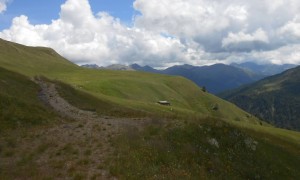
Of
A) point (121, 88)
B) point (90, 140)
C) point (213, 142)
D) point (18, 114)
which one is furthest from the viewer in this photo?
point (121, 88)

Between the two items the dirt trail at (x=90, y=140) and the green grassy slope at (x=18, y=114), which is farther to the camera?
the green grassy slope at (x=18, y=114)

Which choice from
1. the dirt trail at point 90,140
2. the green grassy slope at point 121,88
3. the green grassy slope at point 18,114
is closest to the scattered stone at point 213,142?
the dirt trail at point 90,140

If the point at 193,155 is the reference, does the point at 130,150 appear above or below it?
above

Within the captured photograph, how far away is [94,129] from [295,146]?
60.4m

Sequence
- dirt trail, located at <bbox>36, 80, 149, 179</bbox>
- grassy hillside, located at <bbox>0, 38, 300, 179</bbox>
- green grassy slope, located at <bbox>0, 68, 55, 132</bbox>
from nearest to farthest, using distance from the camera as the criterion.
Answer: grassy hillside, located at <bbox>0, 38, 300, 179</bbox>, dirt trail, located at <bbox>36, 80, 149, 179</bbox>, green grassy slope, located at <bbox>0, 68, 55, 132</bbox>

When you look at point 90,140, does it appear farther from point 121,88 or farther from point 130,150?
point 121,88

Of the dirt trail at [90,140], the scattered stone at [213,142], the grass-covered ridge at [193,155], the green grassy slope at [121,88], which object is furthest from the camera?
the green grassy slope at [121,88]

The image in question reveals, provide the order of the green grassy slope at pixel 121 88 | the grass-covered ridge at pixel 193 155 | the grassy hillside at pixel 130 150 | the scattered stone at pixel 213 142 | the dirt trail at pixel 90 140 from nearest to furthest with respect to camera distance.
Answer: the grassy hillside at pixel 130 150
the dirt trail at pixel 90 140
the grass-covered ridge at pixel 193 155
the scattered stone at pixel 213 142
the green grassy slope at pixel 121 88

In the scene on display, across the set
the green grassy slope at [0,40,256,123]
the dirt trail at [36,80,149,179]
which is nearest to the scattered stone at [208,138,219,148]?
the dirt trail at [36,80,149,179]

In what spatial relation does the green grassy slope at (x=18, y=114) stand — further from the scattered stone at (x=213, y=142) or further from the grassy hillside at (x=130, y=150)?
the scattered stone at (x=213, y=142)

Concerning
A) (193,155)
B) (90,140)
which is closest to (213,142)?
(193,155)

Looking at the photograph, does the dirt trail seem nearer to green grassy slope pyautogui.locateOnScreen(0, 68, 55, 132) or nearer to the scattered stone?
green grassy slope pyautogui.locateOnScreen(0, 68, 55, 132)

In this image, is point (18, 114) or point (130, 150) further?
point (18, 114)

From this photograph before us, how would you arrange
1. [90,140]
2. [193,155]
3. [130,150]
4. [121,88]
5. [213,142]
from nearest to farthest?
[130,150], [193,155], [90,140], [213,142], [121,88]
